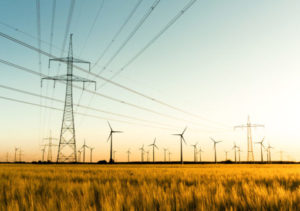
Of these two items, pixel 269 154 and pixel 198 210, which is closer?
pixel 198 210

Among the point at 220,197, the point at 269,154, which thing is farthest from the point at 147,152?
the point at 220,197

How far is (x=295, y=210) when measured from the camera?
4.48 m

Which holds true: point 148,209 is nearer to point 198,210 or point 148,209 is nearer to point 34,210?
point 198,210

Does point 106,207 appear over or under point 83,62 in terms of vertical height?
under

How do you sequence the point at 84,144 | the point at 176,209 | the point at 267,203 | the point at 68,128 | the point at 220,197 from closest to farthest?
the point at 176,209, the point at 267,203, the point at 220,197, the point at 68,128, the point at 84,144

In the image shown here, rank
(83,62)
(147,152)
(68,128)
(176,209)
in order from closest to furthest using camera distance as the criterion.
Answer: (176,209)
(83,62)
(68,128)
(147,152)

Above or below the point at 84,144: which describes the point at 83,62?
above

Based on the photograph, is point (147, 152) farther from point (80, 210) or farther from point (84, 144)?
point (80, 210)

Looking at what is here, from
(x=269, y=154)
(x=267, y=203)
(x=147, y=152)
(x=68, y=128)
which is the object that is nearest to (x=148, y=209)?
(x=267, y=203)

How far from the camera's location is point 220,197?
5.63m

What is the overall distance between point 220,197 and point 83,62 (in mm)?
32508

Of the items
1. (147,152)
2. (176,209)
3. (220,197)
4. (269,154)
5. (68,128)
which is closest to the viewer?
(176,209)

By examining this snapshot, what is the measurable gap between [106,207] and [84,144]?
390 feet

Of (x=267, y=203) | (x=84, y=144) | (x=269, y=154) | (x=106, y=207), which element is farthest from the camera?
(x=269, y=154)
